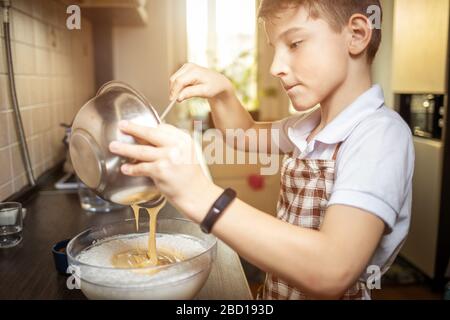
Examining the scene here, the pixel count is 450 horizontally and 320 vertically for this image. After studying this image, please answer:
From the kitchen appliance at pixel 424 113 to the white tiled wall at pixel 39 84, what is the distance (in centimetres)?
148

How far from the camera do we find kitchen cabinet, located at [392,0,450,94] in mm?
1737

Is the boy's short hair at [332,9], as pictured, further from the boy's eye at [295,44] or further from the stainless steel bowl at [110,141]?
the stainless steel bowl at [110,141]

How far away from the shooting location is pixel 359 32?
629 millimetres

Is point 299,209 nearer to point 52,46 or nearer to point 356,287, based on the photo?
point 356,287

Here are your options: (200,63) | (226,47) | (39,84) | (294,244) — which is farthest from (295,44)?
(226,47)

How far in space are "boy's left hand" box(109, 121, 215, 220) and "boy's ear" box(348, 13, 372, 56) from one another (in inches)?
12.3

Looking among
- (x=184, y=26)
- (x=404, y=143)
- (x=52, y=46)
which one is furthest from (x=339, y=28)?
(x=184, y=26)

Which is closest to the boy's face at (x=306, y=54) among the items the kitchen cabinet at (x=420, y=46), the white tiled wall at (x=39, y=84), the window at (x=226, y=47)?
the white tiled wall at (x=39, y=84)

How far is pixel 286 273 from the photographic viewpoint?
483 mm

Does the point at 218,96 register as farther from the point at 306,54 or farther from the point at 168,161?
the point at 168,161

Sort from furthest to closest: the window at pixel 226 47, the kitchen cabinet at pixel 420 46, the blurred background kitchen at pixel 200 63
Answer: the window at pixel 226 47
the kitchen cabinet at pixel 420 46
the blurred background kitchen at pixel 200 63

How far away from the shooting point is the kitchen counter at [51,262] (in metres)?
0.56

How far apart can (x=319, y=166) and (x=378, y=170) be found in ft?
0.51

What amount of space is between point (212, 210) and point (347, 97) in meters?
0.33
